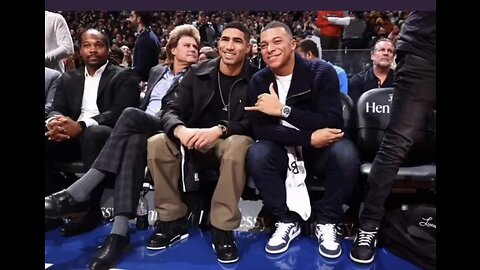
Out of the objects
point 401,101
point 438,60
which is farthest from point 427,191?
point 438,60

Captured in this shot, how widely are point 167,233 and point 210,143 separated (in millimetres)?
515

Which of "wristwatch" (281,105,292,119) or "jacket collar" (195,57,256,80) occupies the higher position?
"jacket collar" (195,57,256,80)

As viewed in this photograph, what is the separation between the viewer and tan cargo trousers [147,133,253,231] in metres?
2.41

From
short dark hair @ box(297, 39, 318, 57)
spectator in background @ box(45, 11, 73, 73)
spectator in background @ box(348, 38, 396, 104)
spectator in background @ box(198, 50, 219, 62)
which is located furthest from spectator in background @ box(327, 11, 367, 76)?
spectator in background @ box(45, 11, 73, 73)

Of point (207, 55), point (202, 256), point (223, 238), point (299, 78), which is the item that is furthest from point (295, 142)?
point (207, 55)

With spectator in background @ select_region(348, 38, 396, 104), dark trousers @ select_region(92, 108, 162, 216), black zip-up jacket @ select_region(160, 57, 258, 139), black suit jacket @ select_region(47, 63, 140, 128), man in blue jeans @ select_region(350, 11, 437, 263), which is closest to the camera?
man in blue jeans @ select_region(350, 11, 437, 263)

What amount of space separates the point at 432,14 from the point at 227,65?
3.55 ft

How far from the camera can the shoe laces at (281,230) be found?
7.92ft

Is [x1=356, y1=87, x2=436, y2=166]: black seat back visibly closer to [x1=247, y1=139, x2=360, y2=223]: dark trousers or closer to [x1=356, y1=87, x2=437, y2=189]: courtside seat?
[x1=356, y1=87, x2=437, y2=189]: courtside seat

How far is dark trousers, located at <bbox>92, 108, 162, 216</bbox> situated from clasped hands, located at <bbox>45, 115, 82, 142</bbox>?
322mm

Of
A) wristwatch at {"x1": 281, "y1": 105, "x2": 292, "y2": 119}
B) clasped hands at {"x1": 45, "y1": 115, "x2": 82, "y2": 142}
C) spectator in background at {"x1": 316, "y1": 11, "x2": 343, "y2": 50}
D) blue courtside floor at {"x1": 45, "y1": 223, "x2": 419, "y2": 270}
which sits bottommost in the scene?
blue courtside floor at {"x1": 45, "y1": 223, "x2": 419, "y2": 270}

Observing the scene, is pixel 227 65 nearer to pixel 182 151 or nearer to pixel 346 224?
Result: pixel 182 151

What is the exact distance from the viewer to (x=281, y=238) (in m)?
2.41
